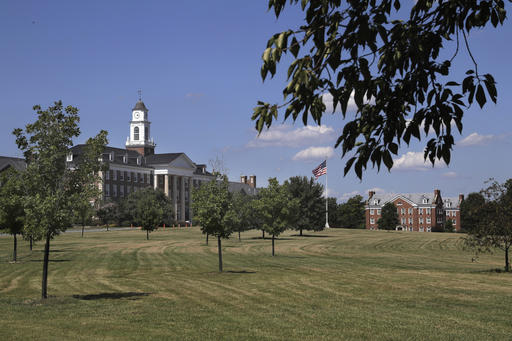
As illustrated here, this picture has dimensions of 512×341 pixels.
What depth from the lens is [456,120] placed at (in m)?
5.71

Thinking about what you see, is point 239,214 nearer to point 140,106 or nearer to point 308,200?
point 308,200

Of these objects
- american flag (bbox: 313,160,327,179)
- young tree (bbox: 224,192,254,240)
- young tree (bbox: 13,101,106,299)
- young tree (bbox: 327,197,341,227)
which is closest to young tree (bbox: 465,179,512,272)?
young tree (bbox: 224,192,254,240)

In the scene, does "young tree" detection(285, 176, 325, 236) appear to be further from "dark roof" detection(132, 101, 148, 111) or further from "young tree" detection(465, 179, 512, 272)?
"dark roof" detection(132, 101, 148, 111)

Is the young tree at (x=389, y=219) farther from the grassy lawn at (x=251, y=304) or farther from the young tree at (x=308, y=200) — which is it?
the grassy lawn at (x=251, y=304)

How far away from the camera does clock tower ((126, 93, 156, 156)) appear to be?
144m

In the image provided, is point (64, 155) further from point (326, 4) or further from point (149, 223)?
point (149, 223)

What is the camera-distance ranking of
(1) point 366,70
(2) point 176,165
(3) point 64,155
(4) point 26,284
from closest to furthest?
(1) point 366,70
(3) point 64,155
(4) point 26,284
(2) point 176,165

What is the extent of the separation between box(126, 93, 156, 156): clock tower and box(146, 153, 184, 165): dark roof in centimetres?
644

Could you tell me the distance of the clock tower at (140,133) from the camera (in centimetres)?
14412

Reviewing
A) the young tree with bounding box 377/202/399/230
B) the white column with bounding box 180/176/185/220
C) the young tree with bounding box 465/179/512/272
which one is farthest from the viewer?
the white column with bounding box 180/176/185/220

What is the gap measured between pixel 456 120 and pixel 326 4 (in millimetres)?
1738

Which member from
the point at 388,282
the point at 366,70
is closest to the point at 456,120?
the point at 366,70

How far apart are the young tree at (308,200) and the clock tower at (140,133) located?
64.7m

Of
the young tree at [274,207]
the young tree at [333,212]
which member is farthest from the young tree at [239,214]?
the young tree at [333,212]
